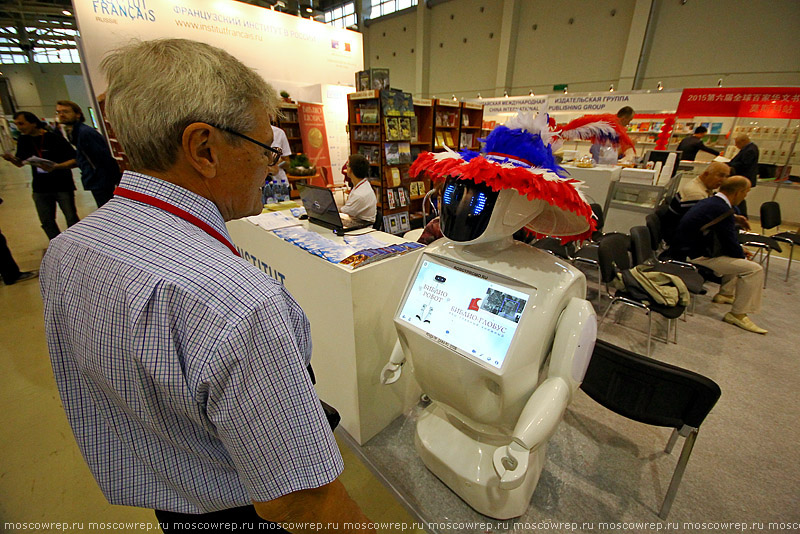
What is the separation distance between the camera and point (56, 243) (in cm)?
58

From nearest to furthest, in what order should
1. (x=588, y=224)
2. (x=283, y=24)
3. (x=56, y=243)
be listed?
(x=56, y=243) → (x=588, y=224) → (x=283, y=24)

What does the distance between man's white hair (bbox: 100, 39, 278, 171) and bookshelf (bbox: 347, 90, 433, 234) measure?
3985 mm

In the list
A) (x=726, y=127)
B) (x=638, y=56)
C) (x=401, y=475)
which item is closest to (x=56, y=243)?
(x=401, y=475)

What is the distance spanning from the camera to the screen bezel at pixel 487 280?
1034 mm


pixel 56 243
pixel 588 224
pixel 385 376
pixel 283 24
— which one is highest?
pixel 283 24

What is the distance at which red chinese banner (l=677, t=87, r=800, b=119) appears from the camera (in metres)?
5.98

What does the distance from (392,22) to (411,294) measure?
625 inches

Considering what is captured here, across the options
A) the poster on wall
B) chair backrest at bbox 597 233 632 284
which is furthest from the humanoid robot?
the poster on wall

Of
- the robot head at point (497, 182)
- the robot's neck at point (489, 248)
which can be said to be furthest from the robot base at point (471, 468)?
the robot head at point (497, 182)

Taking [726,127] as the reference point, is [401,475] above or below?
below

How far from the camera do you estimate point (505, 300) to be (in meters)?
1.08

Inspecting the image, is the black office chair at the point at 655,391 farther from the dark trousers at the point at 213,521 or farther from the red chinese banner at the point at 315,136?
the red chinese banner at the point at 315,136

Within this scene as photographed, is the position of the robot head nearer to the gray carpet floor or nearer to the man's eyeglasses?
the man's eyeglasses

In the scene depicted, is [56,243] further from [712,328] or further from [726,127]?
[726,127]
